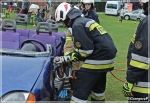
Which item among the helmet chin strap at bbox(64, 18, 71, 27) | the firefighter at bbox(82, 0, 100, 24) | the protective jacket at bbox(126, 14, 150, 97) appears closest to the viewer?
the protective jacket at bbox(126, 14, 150, 97)

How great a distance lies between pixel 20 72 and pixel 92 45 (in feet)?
3.22

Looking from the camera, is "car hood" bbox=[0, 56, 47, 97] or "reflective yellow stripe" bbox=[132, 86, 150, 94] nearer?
"car hood" bbox=[0, 56, 47, 97]

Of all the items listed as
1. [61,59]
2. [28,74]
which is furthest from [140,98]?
[28,74]

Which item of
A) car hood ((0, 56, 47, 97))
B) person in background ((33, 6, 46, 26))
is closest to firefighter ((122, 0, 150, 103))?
car hood ((0, 56, 47, 97))

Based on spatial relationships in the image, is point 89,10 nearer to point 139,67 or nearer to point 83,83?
point 83,83

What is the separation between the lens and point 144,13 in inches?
120

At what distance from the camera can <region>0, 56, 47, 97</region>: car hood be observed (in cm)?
282

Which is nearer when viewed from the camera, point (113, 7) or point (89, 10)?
point (89, 10)

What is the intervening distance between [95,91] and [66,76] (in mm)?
545

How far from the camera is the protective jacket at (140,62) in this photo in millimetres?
2725

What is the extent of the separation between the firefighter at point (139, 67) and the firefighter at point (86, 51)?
2.20 feet

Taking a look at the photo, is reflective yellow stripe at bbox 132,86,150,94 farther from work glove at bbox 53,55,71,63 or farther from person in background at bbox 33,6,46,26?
person in background at bbox 33,6,46,26

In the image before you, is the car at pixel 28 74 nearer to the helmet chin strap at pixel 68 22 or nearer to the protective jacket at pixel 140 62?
the helmet chin strap at pixel 68 22

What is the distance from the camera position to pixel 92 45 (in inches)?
135
